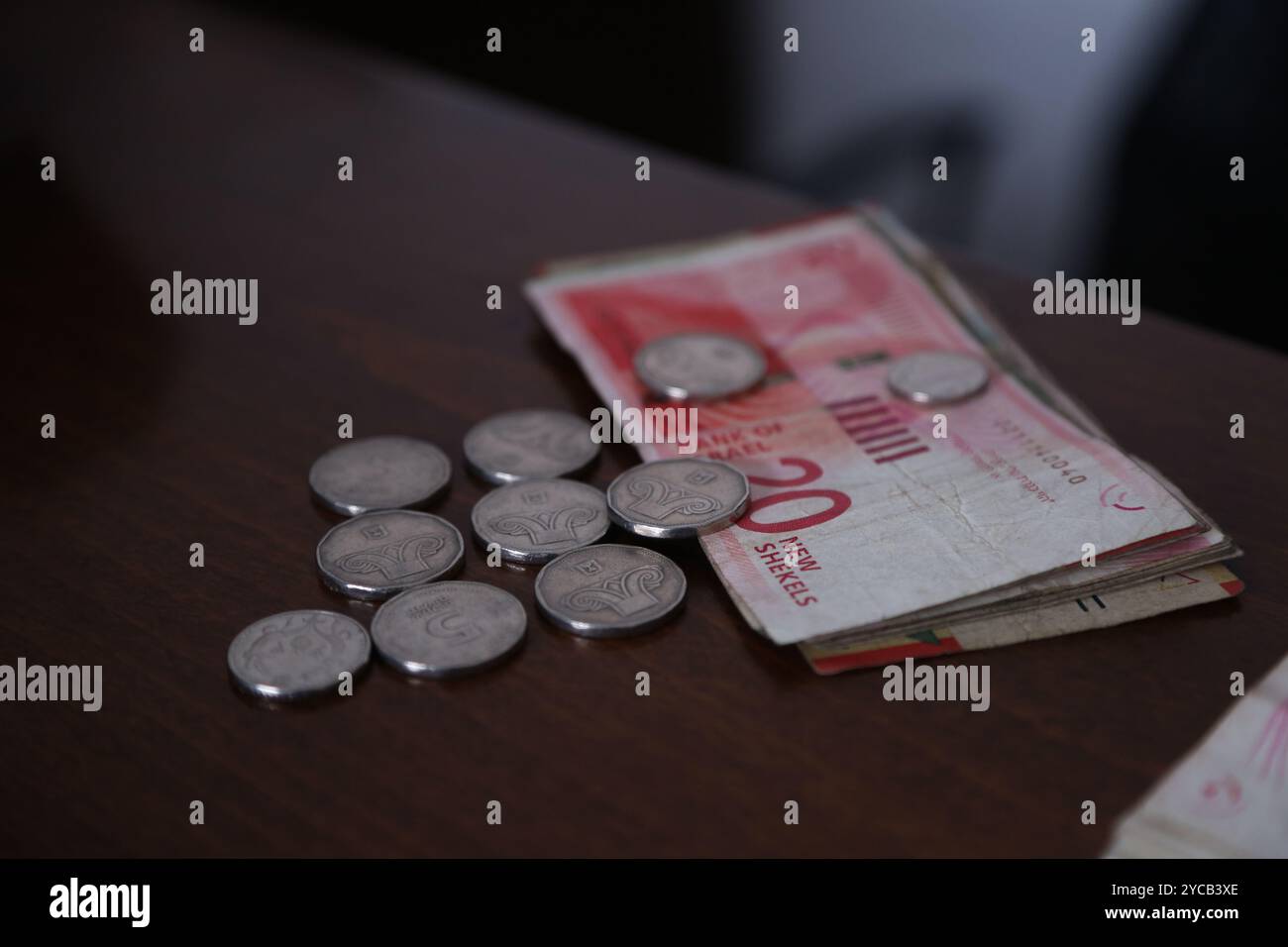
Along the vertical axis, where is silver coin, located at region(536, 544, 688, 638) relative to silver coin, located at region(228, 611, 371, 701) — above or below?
above

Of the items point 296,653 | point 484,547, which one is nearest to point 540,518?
point 484,547

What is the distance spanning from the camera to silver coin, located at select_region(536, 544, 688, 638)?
0.70 metres

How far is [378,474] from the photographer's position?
2.73 ft

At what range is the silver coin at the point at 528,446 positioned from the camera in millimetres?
835

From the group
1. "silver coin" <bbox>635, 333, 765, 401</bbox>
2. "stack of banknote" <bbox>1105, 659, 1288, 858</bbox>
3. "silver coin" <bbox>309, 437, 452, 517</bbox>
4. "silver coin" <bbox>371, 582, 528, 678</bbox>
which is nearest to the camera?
"stack of banknote" <bbox>1105, 659, 1288, 858</bbox>

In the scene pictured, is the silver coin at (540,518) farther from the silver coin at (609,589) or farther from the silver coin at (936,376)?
the silver coin at (936,376)

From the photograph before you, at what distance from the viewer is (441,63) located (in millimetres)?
2553

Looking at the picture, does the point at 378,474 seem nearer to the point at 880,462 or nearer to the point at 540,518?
the point at 540,518

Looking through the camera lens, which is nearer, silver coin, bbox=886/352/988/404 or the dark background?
silver coin, bbox=886/352/988/404

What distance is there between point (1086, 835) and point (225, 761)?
15.7 inches

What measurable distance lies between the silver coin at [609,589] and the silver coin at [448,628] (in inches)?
0.9

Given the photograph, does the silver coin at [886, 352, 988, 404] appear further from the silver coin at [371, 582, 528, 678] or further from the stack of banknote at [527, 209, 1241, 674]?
the silver coin at [371, 582, 528, 678]

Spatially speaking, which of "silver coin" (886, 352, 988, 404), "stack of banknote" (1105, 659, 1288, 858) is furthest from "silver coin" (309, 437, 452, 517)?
"stack of banknote" (1105, 659, 1288, 858)

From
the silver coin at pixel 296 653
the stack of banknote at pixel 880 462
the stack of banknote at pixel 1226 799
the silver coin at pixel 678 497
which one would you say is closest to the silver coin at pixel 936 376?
the stack of banknote at pixel 880 462
